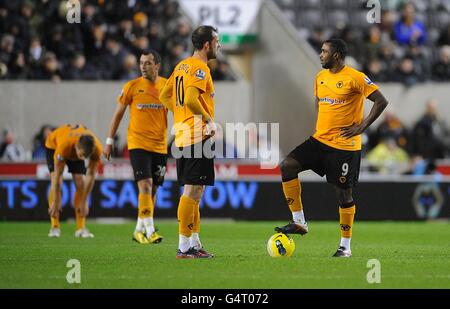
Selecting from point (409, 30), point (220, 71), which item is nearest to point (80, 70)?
point (220, 71)

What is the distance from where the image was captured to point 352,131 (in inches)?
432

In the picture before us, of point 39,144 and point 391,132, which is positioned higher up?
point 391,132

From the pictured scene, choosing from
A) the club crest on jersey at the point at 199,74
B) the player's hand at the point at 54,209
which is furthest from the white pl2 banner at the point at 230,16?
the club crest on jersey at the point at 199,74

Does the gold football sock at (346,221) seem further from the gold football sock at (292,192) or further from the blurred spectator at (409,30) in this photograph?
the blurred spectator at (409,30)

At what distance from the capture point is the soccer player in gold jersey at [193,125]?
1038 centimetres

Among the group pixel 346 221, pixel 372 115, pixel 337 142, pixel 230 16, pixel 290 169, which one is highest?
pixel 230 16

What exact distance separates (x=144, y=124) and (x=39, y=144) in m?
7.71

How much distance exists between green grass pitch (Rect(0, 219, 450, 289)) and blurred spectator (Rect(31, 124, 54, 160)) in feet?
14.0

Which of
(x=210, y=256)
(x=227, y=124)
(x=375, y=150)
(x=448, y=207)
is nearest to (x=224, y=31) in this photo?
(x=227, y=124)

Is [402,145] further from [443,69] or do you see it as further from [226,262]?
[226,262]

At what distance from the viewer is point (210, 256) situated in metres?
10.8

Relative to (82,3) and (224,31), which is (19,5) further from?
(224,31)

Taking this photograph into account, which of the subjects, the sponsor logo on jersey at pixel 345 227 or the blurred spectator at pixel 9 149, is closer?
the sponsor logo on jersey at pixel 345 227

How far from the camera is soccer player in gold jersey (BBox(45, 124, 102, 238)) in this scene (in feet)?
46.5
